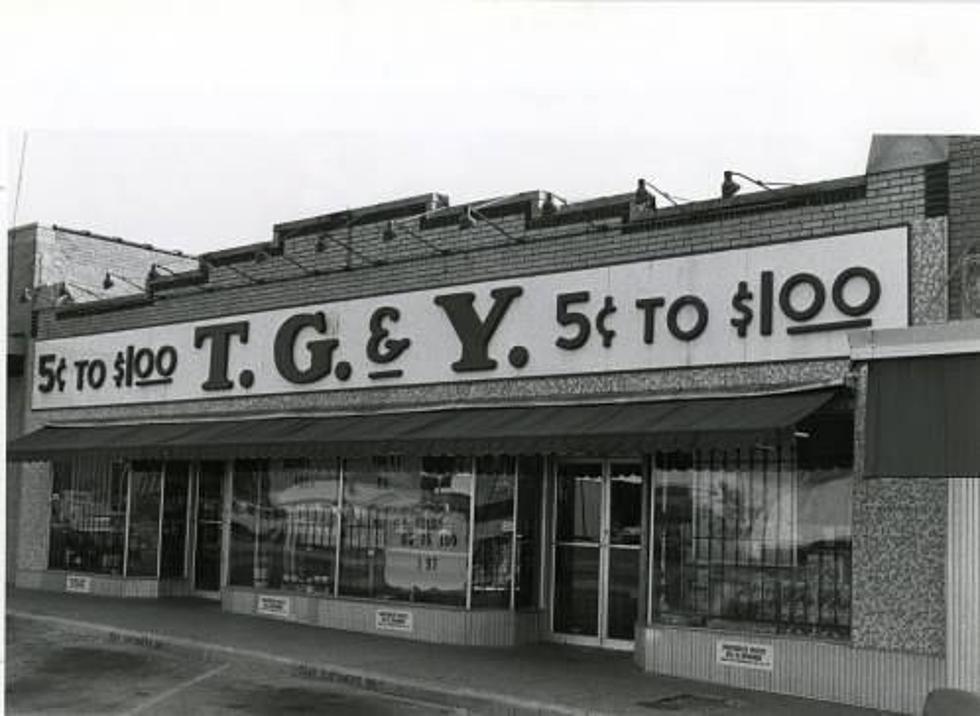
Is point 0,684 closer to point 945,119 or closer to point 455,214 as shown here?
point 945,119

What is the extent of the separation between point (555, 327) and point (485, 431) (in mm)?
1399

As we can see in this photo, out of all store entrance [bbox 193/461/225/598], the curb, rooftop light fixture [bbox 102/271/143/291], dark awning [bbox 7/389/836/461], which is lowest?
the curb

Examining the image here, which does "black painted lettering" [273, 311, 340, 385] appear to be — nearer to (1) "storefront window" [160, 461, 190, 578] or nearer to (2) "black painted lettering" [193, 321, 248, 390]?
(2) "black painted lettering" [193, 321, 248, 390]

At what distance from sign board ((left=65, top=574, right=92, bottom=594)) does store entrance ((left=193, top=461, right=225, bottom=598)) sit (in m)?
1.72

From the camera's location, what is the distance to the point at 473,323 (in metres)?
12.6

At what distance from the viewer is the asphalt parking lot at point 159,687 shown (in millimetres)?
9281

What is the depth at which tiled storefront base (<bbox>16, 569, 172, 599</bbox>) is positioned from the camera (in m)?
16.6

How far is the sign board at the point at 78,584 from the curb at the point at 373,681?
144 inches

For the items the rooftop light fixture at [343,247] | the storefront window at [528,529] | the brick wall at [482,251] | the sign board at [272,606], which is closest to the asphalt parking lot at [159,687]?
the sign board at [272,606]

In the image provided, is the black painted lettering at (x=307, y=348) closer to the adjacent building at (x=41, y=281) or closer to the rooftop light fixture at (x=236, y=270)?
the rooftop light fixture at (x=236, y=270)

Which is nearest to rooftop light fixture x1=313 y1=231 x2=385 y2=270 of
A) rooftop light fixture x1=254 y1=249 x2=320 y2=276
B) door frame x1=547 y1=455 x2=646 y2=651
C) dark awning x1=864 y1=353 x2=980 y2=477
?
rooftop light fixture x1=254 y1=249 x2=320 y2=276

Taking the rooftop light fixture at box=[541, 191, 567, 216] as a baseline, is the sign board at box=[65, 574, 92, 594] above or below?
below

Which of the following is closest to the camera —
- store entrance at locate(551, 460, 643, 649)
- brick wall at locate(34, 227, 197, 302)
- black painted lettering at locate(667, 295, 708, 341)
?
black painted lettering at locate(667, 295, 708, 341)

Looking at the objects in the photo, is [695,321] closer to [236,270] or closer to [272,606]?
[272,606]
